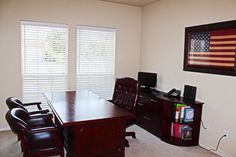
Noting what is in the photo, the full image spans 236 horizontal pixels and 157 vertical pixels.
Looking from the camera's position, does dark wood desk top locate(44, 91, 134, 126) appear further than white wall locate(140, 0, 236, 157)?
No

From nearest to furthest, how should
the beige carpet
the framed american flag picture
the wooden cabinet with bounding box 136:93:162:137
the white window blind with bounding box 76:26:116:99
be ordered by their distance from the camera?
the framed american flag picture → the beige carpet → the wooden cabinet with bounding box 136:93:162:137 → the white window blind with bounding box 76:26:116:99

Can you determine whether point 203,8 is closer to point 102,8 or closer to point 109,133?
point 102,8

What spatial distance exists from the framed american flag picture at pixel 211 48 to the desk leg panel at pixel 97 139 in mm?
1809

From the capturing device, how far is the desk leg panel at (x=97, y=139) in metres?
2.37

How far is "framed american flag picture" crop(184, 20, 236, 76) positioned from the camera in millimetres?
3057

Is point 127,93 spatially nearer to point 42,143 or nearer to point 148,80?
point 148,80

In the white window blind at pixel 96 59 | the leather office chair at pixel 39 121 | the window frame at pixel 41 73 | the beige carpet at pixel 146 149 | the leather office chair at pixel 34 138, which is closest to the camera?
the leather office chair at pixel 34 138

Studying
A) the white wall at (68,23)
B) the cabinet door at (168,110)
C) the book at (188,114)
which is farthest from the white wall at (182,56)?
the cabinet door at (168,110)

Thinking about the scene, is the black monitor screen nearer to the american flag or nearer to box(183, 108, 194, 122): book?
the american flag

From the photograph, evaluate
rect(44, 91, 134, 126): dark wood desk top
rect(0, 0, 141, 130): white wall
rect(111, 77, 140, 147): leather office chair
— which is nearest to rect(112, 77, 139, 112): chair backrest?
rect(111, 77, 140, 147): leather office chair

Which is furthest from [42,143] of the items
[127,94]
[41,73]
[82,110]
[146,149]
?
[41,73]

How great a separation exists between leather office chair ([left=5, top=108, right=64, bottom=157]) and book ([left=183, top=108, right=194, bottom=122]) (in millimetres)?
2146

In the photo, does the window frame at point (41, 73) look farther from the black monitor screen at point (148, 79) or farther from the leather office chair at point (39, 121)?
the black monitor screen at point (148, 79)

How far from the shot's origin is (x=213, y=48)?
3326 millimetres
